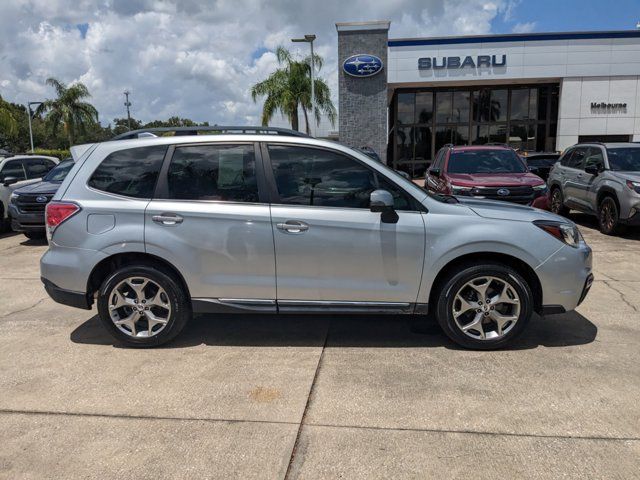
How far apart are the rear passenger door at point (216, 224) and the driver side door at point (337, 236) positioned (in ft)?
0.45

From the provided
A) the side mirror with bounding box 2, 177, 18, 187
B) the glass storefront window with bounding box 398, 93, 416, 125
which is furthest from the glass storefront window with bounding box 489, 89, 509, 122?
the side mirror with bounding box 2, 177, 18, 187

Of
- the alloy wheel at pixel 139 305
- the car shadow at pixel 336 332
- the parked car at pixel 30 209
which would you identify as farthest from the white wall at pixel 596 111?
the alloy wheel at pixel 139 305

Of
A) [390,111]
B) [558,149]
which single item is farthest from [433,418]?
[390,111]

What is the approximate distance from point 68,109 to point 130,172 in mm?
40937

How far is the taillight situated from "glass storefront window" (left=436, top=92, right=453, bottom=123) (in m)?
24.5

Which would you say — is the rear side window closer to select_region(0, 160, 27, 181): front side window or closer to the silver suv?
the silver suv

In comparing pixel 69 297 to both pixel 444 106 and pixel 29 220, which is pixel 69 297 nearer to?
pixel 29 220

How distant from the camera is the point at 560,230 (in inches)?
163

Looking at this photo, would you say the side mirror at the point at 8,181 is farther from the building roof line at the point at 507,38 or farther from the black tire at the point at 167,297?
the building roof line at the point at 507,38

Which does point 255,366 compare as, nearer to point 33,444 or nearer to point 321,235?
point 321,235

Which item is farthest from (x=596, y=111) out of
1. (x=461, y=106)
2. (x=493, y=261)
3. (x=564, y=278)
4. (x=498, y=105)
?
(x=493, y=261)

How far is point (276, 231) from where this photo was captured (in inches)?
161

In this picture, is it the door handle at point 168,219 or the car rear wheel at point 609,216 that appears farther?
the car rear wheel at point 609,216

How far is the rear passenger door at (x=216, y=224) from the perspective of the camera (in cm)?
411
